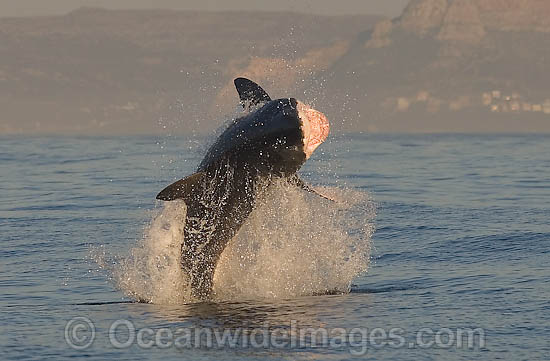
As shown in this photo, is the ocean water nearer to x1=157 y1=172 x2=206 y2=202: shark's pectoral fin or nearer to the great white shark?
the great white shark

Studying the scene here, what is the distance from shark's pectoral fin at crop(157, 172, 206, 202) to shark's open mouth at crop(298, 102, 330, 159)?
1.94m

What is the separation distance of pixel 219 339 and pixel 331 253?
6832mm

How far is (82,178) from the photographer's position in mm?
53562

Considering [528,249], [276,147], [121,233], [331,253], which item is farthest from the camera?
[121,233]

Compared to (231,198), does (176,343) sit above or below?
below

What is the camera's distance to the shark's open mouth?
16484 millimetres

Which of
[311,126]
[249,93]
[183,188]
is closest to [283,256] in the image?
[249,93]

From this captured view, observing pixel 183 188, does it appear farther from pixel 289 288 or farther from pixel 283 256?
pixel 283 256

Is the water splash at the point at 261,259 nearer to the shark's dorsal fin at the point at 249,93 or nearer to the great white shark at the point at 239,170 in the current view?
the great white shark at the point at 239,170

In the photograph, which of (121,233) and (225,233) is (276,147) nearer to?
(225,233)

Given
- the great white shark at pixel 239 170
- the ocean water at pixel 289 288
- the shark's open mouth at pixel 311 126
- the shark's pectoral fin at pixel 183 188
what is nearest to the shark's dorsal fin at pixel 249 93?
the great white shark at pixel 239 170

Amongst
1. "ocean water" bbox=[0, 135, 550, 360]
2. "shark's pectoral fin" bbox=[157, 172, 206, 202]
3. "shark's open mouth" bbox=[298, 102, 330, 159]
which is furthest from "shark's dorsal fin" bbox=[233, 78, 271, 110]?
"shark's pectoral fin" bbox=[157, 172, 206, 202]

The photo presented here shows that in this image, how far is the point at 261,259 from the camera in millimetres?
20234

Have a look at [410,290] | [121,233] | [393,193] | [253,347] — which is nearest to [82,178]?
[393,193]
